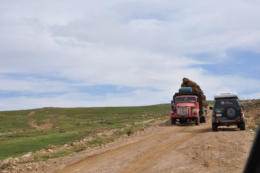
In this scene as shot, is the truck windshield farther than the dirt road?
Yes

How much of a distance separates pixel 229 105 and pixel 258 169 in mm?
20769

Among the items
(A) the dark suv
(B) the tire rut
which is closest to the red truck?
(A) the dark suv

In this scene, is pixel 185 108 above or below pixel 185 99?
below

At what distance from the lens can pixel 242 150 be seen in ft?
41.6

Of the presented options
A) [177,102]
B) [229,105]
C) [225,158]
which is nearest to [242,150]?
[225,158]

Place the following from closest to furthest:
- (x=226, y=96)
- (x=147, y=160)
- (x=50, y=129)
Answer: (x=147, y=160)
(x=226, y=96)
(x=50, y=129)

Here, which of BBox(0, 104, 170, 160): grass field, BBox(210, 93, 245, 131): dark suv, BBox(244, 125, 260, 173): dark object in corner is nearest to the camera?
BBox(244, 125, 260, 173): dark object in corner

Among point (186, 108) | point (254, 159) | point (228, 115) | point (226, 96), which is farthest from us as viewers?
point (226, 96)

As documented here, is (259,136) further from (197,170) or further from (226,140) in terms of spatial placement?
(226,140)

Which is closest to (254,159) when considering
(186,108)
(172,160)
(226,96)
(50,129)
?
(172,160)

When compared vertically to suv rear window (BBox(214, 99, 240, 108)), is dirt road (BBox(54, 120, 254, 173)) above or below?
below

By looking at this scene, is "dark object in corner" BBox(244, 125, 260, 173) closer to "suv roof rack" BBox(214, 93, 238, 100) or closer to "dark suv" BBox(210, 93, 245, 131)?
"dark suv" BBox(210, 93, 245, 131)

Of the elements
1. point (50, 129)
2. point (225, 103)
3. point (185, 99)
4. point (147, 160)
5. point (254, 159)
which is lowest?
point (50, 129)

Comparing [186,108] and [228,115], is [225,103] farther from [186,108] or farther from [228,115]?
[186,108]
